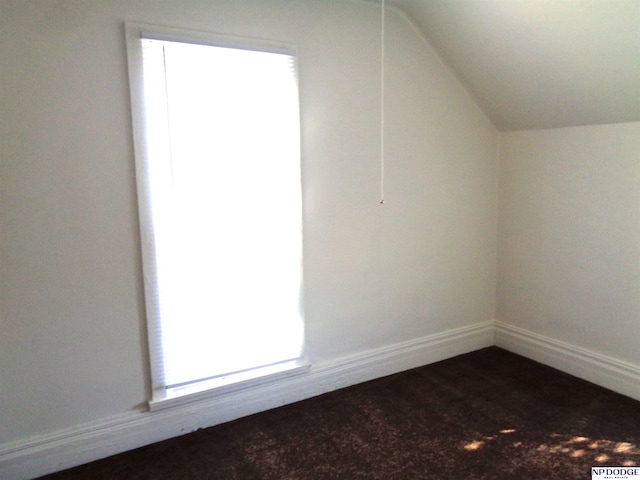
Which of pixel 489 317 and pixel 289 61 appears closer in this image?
pixel 289 61

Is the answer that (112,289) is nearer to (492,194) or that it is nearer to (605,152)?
(492,194)

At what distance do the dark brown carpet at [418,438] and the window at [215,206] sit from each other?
0.98 feet

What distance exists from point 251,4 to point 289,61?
0.34 m

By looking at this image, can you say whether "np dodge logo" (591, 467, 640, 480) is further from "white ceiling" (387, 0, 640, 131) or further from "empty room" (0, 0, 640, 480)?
"white ceiling" (387, 0, 640, 131)

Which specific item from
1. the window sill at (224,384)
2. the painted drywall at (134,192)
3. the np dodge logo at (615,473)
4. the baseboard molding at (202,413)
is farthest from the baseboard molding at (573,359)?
the window sill at (224,384)

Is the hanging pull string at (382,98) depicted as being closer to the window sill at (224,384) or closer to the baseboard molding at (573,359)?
the window sill at (224,384)

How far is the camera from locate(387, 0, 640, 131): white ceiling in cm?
211

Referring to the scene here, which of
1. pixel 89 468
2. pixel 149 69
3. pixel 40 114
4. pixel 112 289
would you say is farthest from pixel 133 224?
pixel 89 468

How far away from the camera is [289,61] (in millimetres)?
2459

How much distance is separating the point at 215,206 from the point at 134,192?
1.32ft

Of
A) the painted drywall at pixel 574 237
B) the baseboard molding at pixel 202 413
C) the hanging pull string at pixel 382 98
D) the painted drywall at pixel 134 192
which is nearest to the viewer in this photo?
the painted drywall at pixel 134 192

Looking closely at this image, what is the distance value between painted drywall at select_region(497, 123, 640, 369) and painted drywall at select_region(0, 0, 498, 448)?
0.35 meters

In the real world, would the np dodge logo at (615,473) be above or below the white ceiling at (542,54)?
below

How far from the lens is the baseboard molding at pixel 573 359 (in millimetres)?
2664
